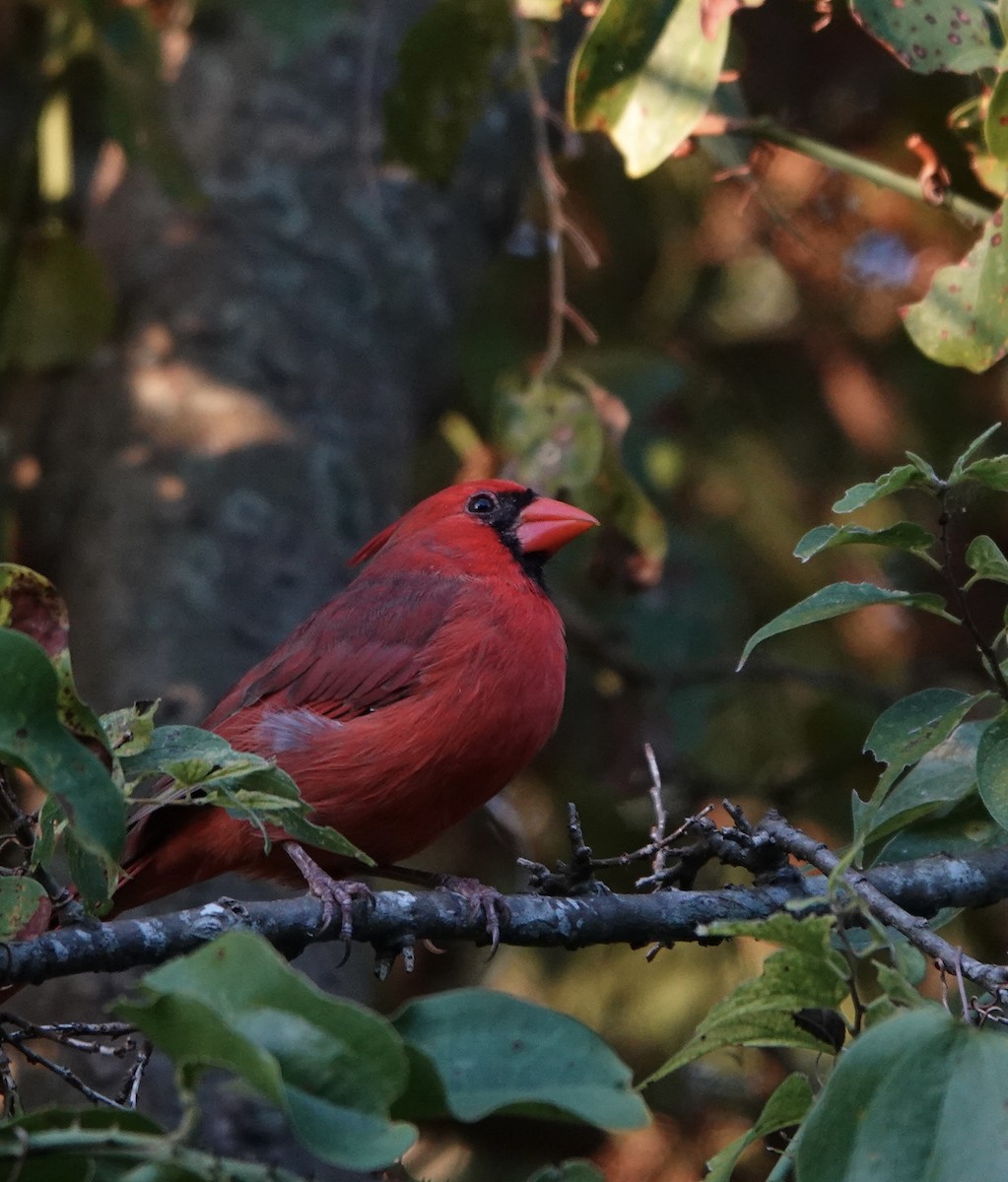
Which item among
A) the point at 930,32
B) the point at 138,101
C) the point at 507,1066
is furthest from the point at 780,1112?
the point at 138,101

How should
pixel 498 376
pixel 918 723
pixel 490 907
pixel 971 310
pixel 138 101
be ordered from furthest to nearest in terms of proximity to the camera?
1. pixel 498 376
2. pixel 138 101
3. pixel 971 310
4. pixel 490 907
5. pixel 918 723

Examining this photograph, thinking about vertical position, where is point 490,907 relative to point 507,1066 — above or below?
below

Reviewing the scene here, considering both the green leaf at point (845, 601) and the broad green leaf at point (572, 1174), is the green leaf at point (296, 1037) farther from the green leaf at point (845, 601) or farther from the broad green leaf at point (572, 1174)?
the green leaf at point (845, 601)

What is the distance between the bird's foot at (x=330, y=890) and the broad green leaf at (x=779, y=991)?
27.4 inches

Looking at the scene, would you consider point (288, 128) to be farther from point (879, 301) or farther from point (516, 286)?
point (879, 301)

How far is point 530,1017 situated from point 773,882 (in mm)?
1005

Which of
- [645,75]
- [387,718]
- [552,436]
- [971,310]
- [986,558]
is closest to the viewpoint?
[986,558]

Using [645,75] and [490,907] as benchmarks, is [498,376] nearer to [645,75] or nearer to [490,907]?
[645,75]

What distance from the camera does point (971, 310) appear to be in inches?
108

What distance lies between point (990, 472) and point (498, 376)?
316 cm

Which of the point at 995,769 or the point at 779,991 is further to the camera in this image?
the point at 995,769

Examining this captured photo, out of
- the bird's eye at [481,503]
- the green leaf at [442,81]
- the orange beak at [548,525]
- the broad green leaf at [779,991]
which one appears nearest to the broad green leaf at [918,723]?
the broad green leaf at [779,991]

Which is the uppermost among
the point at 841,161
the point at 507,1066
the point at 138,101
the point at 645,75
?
the point at 645,75

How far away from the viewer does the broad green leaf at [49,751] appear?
1.62m
